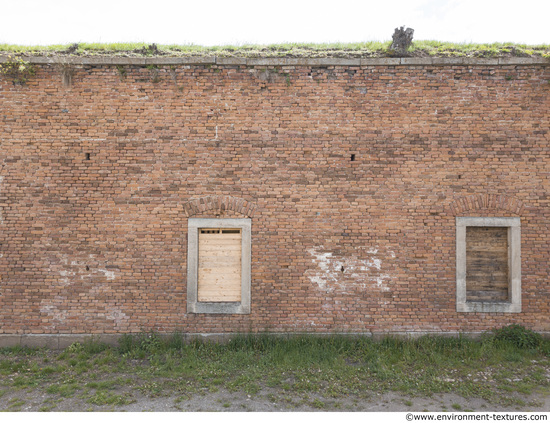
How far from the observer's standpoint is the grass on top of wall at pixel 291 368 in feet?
16.9

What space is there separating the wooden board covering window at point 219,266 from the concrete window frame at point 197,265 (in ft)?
0.40

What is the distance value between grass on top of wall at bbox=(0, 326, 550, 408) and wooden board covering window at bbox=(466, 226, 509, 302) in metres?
0.88

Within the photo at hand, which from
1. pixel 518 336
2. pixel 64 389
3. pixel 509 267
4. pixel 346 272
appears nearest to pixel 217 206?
pixel 346 272

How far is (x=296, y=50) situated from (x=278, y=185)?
3.45 m

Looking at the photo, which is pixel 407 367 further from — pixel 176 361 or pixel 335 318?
pixel 176 361

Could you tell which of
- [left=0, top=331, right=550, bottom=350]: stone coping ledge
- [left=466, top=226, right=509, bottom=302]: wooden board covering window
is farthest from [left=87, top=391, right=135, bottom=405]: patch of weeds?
[left=466, top=226, right=509, bottom=302]: wooden board covering window

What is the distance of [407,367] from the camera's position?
5824 mm

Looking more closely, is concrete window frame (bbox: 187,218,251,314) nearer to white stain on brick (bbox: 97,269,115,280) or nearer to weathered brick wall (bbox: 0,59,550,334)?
weathered brick wall (bbox: 0,59,550,334)

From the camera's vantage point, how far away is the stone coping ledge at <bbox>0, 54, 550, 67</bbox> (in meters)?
6.73

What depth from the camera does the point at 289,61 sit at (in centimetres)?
679

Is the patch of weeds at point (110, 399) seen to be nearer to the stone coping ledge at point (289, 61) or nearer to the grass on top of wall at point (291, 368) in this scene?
the grass on top of wall at point (291, 368)

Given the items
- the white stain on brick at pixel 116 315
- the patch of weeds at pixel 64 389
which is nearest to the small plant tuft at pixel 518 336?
the white stain on brick at pixel 116 315

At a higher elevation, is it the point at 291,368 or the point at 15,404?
the point at 291,368

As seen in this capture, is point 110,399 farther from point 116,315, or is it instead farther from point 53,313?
point 53,313
